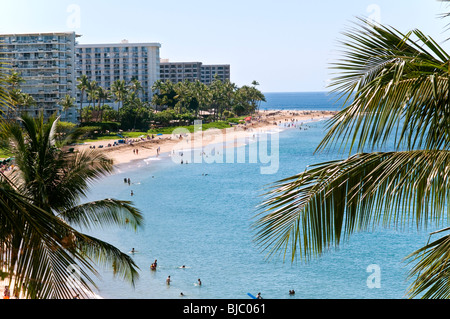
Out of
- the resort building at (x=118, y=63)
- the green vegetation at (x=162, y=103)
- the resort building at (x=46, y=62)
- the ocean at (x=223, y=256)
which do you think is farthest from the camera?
the resort building at (x=118, y=63)

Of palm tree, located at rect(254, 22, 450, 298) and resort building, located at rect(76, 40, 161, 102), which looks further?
resort building, located at rect(76, 40, 161, 102)

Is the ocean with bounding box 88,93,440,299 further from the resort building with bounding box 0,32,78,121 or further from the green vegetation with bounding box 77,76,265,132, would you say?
the resort building with bounding box 0,32,78,121

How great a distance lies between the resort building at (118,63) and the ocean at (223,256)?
278ft

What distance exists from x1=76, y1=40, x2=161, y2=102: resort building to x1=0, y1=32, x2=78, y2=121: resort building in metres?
43.2

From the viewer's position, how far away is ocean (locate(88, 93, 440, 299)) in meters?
29.0

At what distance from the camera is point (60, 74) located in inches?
3873

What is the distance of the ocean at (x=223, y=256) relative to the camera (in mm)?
28953

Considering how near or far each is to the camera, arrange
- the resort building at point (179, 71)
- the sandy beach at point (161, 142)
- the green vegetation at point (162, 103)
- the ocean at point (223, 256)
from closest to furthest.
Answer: the ocean at point (223, 256), the sandy beach at point (161, 142), the green vegetation at point (162, 103), the resort building at point (179, 71)

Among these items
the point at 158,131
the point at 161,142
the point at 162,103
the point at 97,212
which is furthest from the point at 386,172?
the point at 162,103

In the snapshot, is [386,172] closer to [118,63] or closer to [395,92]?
[395,92]

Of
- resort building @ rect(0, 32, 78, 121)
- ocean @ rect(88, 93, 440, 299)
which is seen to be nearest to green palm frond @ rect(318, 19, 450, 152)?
ocean @ rect(88, 93, 440, 299)

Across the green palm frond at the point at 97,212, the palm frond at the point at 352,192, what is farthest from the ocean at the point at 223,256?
the palm frond at the point at 352,192

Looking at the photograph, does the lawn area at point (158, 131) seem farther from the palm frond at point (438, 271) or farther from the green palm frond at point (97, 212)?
the palm frond at point (438, 271)

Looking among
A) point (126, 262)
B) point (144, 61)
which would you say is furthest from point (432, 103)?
point (144, 61)
